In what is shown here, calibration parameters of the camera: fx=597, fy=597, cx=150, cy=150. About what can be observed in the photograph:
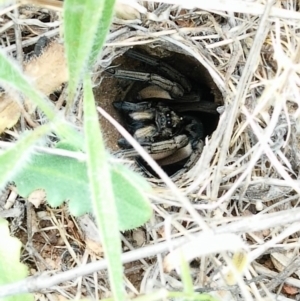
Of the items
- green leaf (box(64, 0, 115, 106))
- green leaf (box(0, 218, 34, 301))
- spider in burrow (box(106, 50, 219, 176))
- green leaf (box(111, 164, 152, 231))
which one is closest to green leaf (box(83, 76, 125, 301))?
green leaf (box(111, 164, 152, 231))

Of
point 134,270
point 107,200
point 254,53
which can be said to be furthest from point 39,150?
point 254,53

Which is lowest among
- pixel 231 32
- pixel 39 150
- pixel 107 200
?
pixel 107 200

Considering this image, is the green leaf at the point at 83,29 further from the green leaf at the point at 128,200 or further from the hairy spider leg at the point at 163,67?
the hairy spider leg at the point at 163,67

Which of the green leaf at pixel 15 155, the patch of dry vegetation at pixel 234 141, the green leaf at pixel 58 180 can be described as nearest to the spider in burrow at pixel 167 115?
the patch of dry vegetation at pixel 234 141

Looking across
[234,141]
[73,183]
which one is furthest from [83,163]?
[234,141]

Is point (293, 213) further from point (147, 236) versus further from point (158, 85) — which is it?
point (158, 85)
